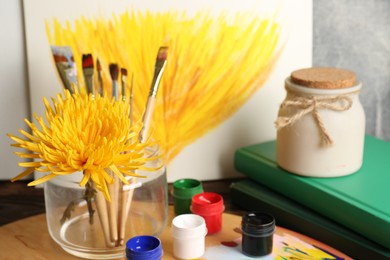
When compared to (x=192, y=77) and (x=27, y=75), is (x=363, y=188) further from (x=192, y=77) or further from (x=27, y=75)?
(x=27, y=75)

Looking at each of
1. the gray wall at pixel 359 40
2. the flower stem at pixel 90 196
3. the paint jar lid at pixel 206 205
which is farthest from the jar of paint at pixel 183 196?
the gray wall at pixel 359 40

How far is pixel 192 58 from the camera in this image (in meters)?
0.98

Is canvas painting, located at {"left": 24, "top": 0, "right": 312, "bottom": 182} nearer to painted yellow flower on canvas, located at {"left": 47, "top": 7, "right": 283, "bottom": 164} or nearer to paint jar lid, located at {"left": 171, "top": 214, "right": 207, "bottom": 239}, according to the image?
painted yellow flower on canvas, located at {"left": 47, "top": 7, "right": 283, "bottom": 164}

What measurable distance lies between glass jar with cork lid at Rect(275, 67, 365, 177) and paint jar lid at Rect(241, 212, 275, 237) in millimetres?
131

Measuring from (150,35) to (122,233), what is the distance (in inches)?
12.6

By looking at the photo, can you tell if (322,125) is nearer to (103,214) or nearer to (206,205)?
(206,205)

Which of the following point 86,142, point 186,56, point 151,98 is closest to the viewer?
point 86,142

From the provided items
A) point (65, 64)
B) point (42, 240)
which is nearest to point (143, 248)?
point (42, 240)

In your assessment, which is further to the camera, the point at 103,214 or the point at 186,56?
the point at 186,56

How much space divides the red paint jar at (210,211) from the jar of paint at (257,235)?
0.18 feet

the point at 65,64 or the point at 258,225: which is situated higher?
the point at 65,64

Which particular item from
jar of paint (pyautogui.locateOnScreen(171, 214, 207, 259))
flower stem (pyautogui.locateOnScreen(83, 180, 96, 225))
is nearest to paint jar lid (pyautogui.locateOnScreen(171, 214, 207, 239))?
jar of paint (pyautogui.locateOnScreen(171, 214, 207, 259))

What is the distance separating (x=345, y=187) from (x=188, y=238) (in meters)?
0.23

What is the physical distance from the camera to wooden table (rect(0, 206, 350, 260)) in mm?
794
